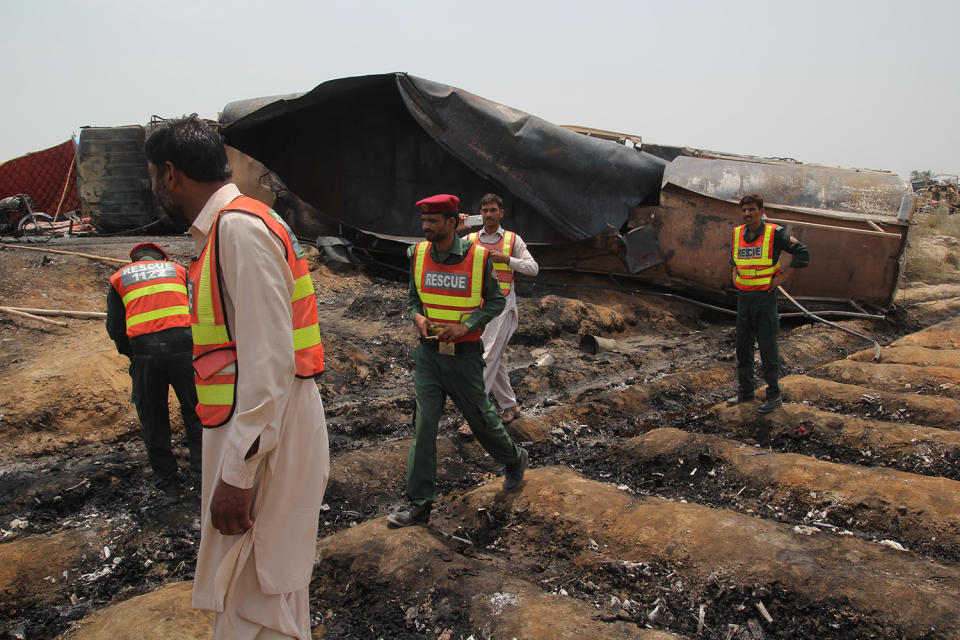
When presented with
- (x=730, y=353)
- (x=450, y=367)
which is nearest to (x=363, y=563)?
(x=450, y=367)

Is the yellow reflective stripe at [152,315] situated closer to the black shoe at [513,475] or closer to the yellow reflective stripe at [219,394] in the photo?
the black shoe at [513,475]

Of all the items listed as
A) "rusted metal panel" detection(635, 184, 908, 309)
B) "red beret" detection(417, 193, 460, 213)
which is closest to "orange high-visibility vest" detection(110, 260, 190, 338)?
"red beret" detection(417, 193, 460, 213)

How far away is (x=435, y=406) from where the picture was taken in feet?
12.7

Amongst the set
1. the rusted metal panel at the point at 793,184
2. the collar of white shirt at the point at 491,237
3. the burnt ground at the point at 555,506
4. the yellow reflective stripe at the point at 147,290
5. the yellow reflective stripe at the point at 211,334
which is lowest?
the burnt ground at the point at 555,506

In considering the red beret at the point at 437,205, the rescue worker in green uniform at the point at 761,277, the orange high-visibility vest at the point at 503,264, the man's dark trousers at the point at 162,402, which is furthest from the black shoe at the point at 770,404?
the man's dark trousers at the point at 162,402

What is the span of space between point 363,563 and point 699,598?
1591 mm

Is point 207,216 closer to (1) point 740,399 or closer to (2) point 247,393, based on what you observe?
(2) point 247,393

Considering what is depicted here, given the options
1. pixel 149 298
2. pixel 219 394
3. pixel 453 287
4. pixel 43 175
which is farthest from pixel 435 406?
pixel 43 175

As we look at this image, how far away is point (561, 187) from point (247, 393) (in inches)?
316

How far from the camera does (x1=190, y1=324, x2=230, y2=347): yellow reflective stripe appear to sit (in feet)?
5.71

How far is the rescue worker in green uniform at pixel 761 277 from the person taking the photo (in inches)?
221

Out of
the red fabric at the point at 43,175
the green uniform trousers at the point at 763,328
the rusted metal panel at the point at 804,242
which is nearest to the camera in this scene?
the green uniform trousers at the point at 763,328

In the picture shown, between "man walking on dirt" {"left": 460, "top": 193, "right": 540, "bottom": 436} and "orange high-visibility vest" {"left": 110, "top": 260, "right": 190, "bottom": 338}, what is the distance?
2.26m

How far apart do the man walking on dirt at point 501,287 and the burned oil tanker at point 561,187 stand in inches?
141
